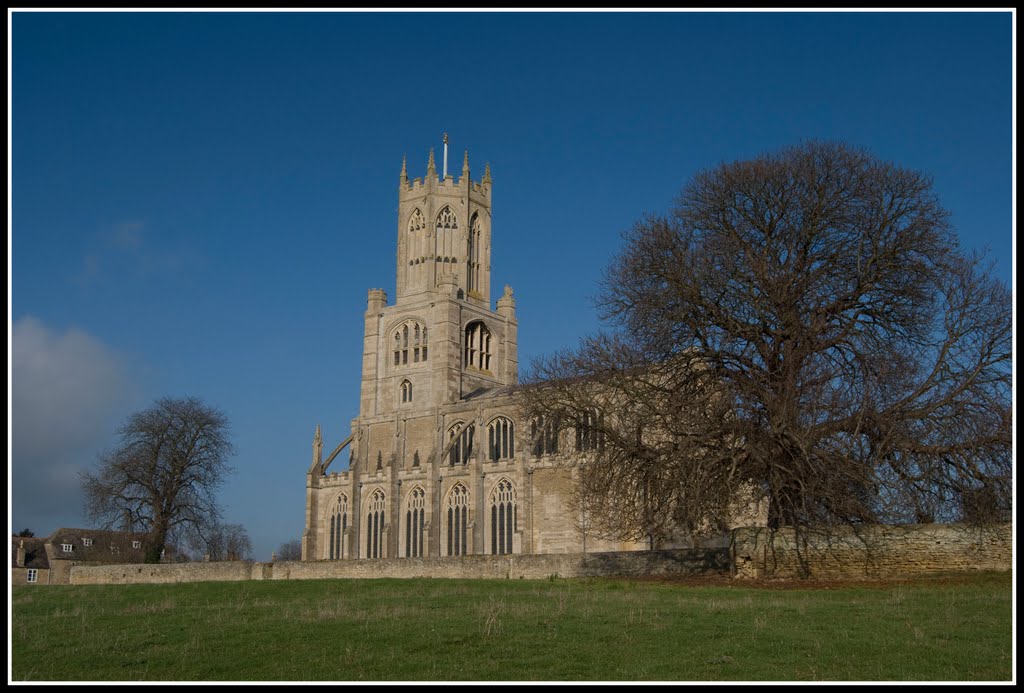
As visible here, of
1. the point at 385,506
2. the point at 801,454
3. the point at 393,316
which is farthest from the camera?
the point at 393,316

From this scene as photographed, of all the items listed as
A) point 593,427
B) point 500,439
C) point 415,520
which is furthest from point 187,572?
point 500,439

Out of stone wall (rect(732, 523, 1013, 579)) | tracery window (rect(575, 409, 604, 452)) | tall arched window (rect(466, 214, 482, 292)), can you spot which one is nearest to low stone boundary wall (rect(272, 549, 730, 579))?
stone wall (rect(732, 523, 1013, 579))

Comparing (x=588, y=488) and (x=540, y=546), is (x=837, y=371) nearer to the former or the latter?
(x=588, y=488)

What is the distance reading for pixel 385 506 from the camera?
61562 mm

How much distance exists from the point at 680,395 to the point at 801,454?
3.06 metres

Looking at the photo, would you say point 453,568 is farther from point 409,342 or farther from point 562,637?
point 409,342

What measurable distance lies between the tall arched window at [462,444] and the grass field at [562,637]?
39.5 metres

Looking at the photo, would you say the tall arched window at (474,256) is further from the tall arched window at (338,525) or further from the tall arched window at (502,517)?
the tall arched window at (502,517)

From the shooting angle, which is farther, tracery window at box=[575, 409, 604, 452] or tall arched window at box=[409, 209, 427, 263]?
tall arched window at box=[409, 209, 427, 263]

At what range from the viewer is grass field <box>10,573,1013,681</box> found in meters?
12.1

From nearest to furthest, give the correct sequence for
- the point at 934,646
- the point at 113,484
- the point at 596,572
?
1. the point at 934,646
2. the point at 596,572
3. the point at 113,484

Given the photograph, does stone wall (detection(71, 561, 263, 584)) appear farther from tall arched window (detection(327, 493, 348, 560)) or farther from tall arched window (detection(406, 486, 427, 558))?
tall arched window (detection(327, 493, 348, 560))

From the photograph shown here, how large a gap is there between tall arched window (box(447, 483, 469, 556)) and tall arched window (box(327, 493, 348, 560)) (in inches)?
302

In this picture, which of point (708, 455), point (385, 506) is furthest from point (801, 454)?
point (385, 506)
